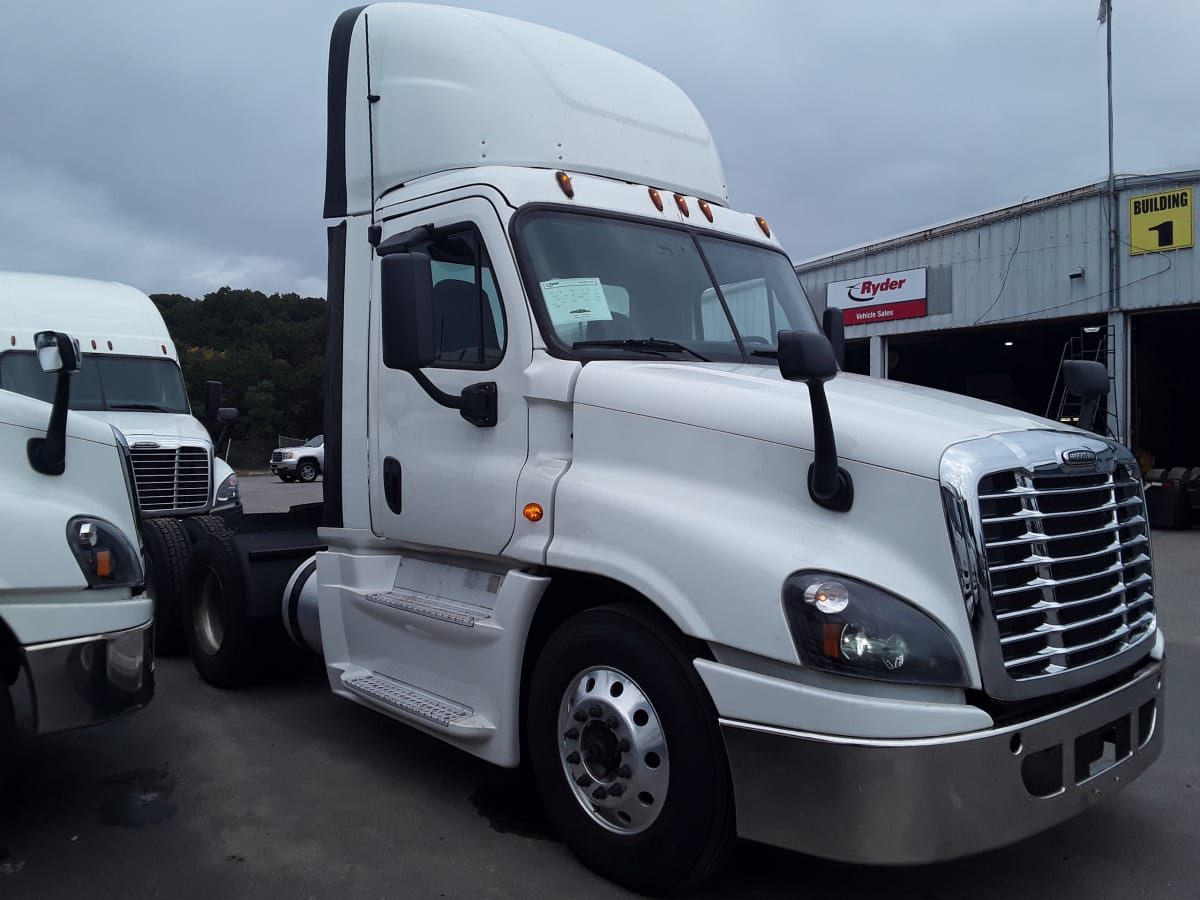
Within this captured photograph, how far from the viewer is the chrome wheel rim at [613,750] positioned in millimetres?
3309

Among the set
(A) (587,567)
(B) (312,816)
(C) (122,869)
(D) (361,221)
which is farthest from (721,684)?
(D) (361,221)

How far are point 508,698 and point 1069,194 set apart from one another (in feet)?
63.7

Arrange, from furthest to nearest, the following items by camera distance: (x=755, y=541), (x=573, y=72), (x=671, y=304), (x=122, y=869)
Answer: (x=573, y=72), (x=671, y=304), (x=122, y=869), (x=755, y=541)

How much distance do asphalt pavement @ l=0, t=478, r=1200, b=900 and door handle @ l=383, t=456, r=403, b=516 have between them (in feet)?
4.25

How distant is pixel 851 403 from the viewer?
11.2ft

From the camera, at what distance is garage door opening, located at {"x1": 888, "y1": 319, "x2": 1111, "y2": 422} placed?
28406 millimetres

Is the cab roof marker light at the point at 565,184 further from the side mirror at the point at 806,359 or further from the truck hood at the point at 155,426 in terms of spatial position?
the truck hood at the point at 155,426

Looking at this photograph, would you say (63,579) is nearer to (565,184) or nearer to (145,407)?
(565,184)

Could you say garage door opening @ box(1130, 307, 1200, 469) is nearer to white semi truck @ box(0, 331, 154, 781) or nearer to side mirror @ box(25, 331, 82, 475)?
white semi truck @ box(0, 331, 154, 781)

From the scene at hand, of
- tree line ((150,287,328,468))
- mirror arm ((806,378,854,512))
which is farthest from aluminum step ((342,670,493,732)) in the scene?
tree line ((150,287,328,468))

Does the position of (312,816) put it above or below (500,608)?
below

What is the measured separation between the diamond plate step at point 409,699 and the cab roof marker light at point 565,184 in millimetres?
2215

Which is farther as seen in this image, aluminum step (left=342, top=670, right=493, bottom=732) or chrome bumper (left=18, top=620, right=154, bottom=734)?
aluminum step (left=342, top=670, right=493, bottom=732)

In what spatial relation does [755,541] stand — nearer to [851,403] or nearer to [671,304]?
[851,403]
